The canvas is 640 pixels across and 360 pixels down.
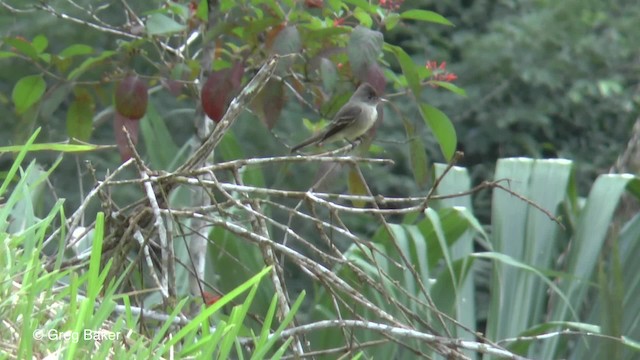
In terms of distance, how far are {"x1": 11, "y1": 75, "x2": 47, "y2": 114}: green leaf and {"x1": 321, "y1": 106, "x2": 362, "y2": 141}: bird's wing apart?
0.93 meters

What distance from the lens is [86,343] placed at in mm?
1470

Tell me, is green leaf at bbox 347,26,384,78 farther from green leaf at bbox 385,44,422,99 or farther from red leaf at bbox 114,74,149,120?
red leaf at bbox 114,74,149,120

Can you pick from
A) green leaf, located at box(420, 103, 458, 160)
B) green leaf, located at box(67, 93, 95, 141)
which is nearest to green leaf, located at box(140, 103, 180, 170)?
green leaf, located at box(67, 93, 95, 141)

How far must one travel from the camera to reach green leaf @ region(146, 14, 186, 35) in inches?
111

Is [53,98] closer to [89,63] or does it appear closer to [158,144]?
[89,63]

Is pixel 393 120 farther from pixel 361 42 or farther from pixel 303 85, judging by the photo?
pixel 361 42

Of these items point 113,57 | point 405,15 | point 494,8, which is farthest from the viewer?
point 494,8

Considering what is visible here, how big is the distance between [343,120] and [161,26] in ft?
3.36

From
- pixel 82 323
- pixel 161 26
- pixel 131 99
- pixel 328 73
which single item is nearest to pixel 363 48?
pixel 328 73

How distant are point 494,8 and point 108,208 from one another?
6347 millimetres

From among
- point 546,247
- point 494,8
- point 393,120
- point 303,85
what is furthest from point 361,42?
point 494,8

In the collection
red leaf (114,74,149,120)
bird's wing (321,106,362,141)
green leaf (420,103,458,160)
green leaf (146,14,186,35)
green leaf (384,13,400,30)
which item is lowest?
bird's wing (321,106,362,141)

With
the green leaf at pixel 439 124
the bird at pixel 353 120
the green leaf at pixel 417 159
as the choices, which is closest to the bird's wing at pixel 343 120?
the bird at pixel 353 120

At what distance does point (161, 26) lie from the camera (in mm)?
2842
